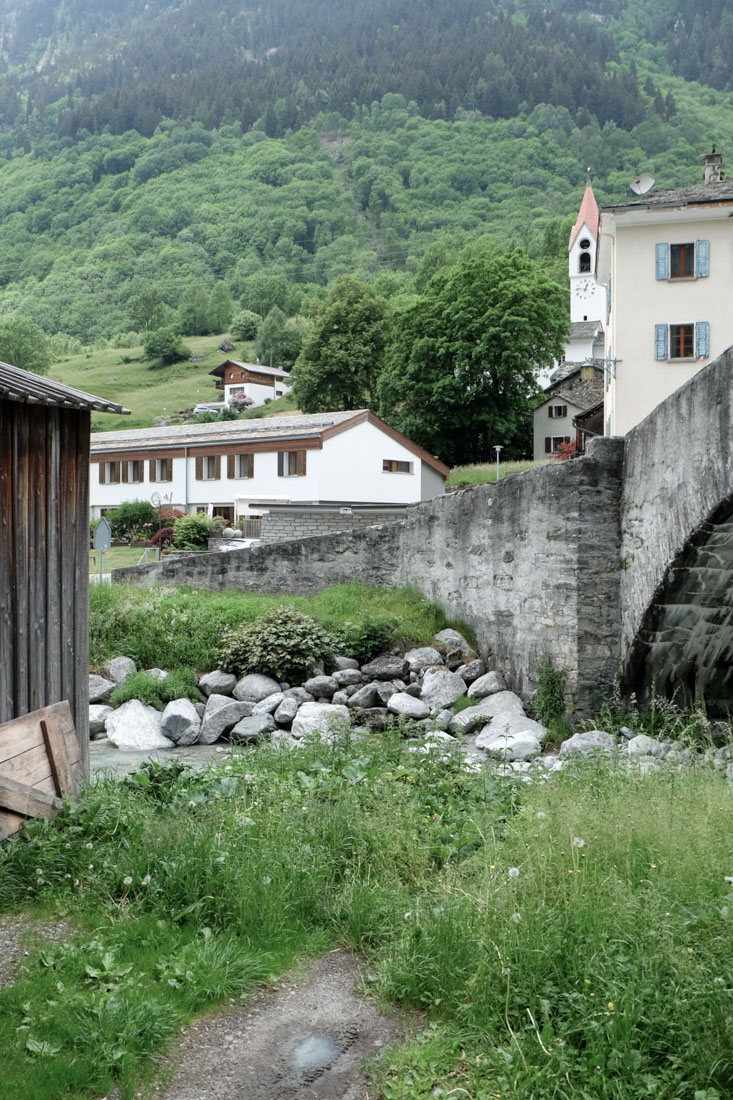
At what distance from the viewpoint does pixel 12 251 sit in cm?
12050

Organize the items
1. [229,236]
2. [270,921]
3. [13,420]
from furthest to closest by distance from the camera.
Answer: [229,236] → [13,420] → [270,921]

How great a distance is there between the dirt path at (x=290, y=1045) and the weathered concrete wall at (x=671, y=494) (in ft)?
14.8

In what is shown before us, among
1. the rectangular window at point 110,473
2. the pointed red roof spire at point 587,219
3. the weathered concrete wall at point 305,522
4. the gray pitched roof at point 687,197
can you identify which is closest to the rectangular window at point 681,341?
the gray pitched roof at point 687,197

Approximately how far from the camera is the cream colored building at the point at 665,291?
2294 cm

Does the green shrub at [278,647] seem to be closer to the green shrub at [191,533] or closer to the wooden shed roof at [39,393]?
the wooden shed roof at [39,393]

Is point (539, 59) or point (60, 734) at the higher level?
point (539, 59)

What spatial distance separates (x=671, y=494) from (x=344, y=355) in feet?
127

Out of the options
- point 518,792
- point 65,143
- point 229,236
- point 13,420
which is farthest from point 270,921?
point 65,143

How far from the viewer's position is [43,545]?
6.89 meters

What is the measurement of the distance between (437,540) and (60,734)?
9.23 metres

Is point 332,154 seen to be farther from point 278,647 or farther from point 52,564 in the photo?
point 52,564

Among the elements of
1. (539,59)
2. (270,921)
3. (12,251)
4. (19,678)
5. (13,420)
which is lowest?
(270,921)

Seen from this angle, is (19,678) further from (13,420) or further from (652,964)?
(652,964)

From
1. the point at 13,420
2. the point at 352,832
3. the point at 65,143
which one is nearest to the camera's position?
the point at 352,832
